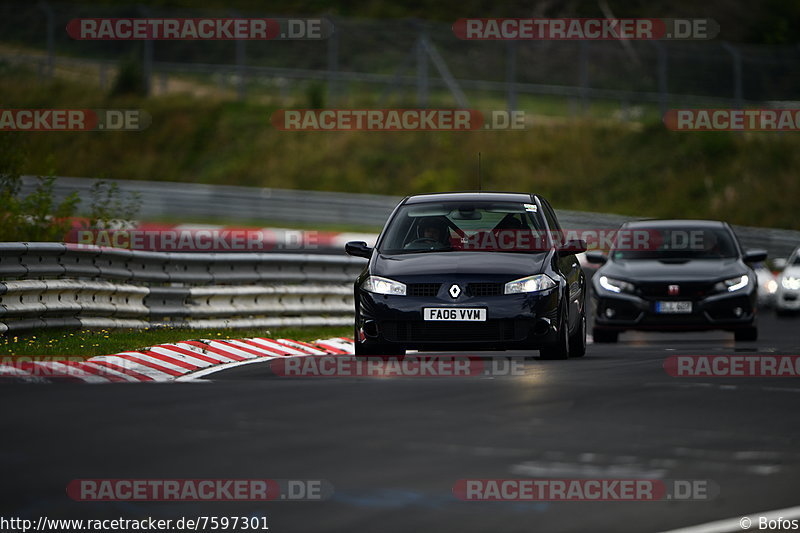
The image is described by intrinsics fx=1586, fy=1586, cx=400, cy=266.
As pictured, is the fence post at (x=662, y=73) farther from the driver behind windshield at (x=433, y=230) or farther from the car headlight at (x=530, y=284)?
the car headlight at (x=530, y=284)

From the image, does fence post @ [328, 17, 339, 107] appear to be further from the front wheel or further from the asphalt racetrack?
the asphalt racetrack

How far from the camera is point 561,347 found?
560 inches

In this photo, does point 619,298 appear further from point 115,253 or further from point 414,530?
point 414,530

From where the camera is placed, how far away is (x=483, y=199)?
49.0 feet

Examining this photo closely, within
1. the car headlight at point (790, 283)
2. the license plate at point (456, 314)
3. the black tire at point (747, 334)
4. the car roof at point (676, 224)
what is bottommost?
the black tire at point (747, 334)

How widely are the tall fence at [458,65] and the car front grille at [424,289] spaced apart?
27.0 metres

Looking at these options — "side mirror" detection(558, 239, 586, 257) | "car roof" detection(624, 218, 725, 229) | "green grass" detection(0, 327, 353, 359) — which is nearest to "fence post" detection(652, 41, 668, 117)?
"car roof" detection(624, 218, 725, 229)

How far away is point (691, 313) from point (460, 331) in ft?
16.6

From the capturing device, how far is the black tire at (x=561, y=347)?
552 inches

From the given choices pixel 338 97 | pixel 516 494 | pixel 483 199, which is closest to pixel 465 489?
pixel 516 494

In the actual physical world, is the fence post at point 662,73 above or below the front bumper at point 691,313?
above

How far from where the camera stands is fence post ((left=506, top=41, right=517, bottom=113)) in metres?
43.1

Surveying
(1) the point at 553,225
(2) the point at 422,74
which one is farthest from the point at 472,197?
(2) the point at 422,74

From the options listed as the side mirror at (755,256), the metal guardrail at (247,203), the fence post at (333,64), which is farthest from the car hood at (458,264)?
the metal guardrail at (247,203)
